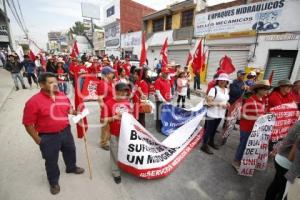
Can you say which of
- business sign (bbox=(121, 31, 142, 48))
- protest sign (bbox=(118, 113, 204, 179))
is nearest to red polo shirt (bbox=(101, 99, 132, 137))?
protest sign (bbox=(118, 113, 204, 179))

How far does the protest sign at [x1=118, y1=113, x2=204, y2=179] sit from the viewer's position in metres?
2.87

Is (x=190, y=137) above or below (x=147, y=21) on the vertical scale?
below

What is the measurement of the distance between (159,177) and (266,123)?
7.03 ft

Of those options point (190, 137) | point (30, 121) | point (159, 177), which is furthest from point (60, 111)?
point (190, 137)

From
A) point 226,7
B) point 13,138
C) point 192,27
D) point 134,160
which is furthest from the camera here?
point 192,27

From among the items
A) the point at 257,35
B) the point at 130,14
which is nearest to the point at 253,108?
the point at 257,35

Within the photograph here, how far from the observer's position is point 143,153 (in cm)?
299

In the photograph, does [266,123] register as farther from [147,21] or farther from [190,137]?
[147,21]

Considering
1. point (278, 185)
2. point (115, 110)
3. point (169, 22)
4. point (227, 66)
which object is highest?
point (169, 22)

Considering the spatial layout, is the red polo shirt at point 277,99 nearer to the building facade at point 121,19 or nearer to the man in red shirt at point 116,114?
the man in red shirt at point 116,114

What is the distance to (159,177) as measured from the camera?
3215mm

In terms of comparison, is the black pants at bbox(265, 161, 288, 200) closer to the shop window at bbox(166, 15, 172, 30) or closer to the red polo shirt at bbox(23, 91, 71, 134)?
the red polo shirt at bbox(23, 91, 71, 134)

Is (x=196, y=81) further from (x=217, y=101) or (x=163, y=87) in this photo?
(x=217, y=101)

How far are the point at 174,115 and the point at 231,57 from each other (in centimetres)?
932
